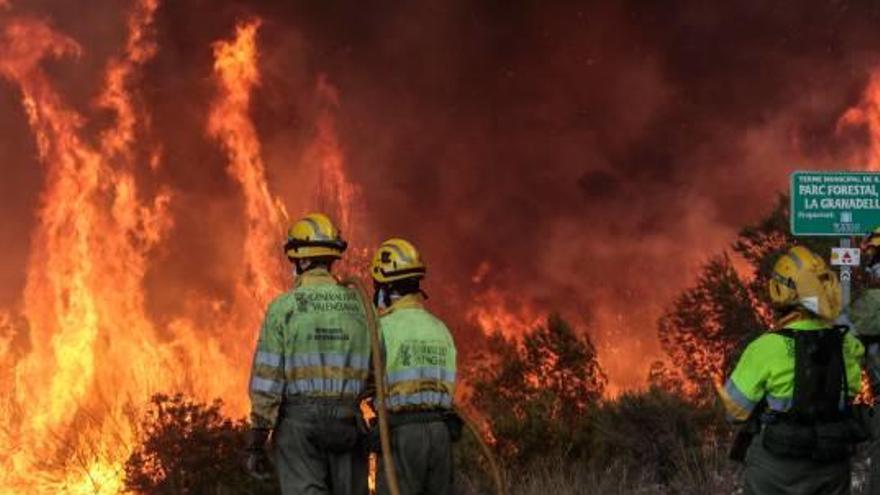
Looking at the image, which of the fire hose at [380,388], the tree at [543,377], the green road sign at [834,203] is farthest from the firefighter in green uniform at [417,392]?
the tree at [543,377]

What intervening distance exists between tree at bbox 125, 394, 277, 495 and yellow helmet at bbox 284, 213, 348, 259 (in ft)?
25.1

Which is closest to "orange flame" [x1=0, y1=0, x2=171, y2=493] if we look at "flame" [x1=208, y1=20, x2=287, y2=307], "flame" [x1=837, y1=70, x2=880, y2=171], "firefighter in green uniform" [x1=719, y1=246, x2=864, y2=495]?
"flame" [x1=208, y1=20, x2=287, y2=307]

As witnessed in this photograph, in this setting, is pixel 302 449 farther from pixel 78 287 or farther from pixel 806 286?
pixel 78 287

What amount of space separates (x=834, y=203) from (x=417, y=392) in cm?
632

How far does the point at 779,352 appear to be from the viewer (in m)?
5.94

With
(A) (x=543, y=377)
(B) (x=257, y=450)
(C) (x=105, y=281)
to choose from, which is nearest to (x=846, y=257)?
(B) (x=257, y=450)

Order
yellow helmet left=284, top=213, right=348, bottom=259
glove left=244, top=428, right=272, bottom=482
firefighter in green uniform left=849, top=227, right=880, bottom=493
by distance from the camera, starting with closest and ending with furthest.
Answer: glove left=244, top=428, right=272, bottom=482
yellow helmet left=284, top=213, right=348, bottom=259
firefighter in green uniform left=849, top=227, right=880, bottom=493

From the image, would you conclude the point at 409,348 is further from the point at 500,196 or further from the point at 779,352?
the point at 500,196

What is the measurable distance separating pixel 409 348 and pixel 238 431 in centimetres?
846

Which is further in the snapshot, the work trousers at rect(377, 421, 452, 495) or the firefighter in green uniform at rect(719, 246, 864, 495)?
the work trousers at rect(377, 421, 452, 495)

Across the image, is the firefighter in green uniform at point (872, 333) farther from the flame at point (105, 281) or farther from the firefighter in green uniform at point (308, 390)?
the flame at point (105, 281)

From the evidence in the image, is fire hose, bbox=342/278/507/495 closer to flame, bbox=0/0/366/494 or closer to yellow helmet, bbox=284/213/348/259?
yellow helmet, bbox=284/213/348/259

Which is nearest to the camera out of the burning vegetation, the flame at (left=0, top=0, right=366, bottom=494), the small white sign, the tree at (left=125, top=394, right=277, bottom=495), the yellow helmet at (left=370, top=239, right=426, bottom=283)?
the yellow helmet at (left=370, top=239, right=426, bottom=283)

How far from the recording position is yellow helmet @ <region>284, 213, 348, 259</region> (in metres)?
7.31
